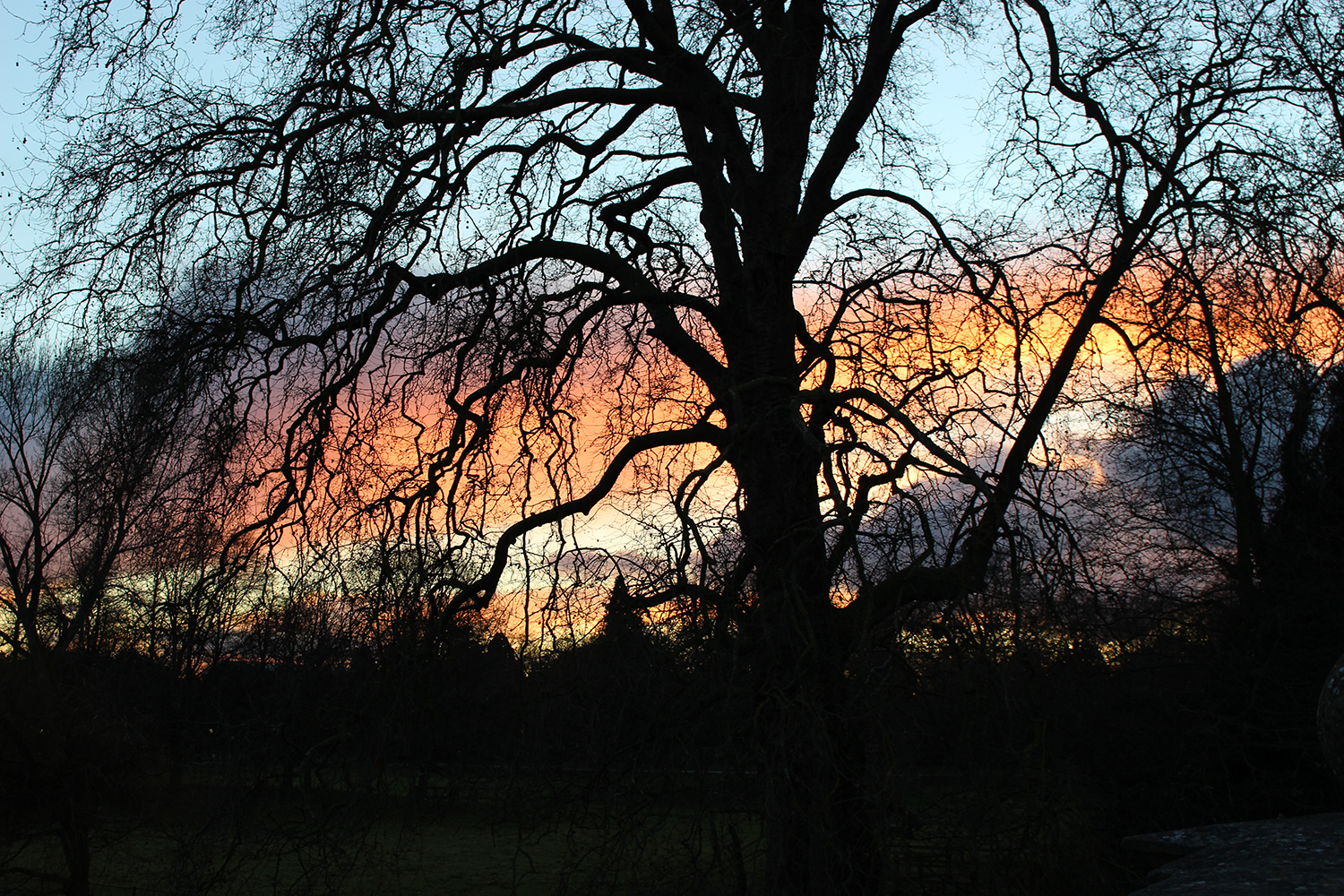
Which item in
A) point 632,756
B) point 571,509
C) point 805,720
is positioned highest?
point 571,509

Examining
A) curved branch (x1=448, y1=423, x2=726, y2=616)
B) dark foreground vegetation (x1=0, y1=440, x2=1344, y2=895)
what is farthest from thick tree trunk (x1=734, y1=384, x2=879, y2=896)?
curved branch (x1=448, y1=423, x2=726, y2=616)

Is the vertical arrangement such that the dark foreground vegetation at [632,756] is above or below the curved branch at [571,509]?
below

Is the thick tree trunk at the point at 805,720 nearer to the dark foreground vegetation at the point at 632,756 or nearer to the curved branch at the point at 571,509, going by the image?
the dark foreground vegetation at the point at 632,756

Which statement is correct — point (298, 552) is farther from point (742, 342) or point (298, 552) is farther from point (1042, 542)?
point (1042, 542)

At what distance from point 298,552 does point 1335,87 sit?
282 inches

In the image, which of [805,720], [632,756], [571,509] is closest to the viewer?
[805,720]

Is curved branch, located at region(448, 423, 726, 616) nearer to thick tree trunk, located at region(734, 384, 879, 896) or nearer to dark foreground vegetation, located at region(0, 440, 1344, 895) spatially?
dark foreground vegetation, located at region(0, 440, 1344, 895)

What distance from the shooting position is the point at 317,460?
631 centimetres

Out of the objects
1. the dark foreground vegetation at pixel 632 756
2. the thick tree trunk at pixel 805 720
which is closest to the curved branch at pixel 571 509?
the dark foreground vegetation at pixel 632 756

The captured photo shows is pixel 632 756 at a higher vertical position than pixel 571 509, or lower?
lower

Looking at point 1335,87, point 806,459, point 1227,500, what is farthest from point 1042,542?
point 1227,500

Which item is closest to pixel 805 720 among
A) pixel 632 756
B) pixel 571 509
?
pixel 632 756

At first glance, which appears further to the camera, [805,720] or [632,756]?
[632,756]

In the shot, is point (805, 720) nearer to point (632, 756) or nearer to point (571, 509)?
point (632, 756)
